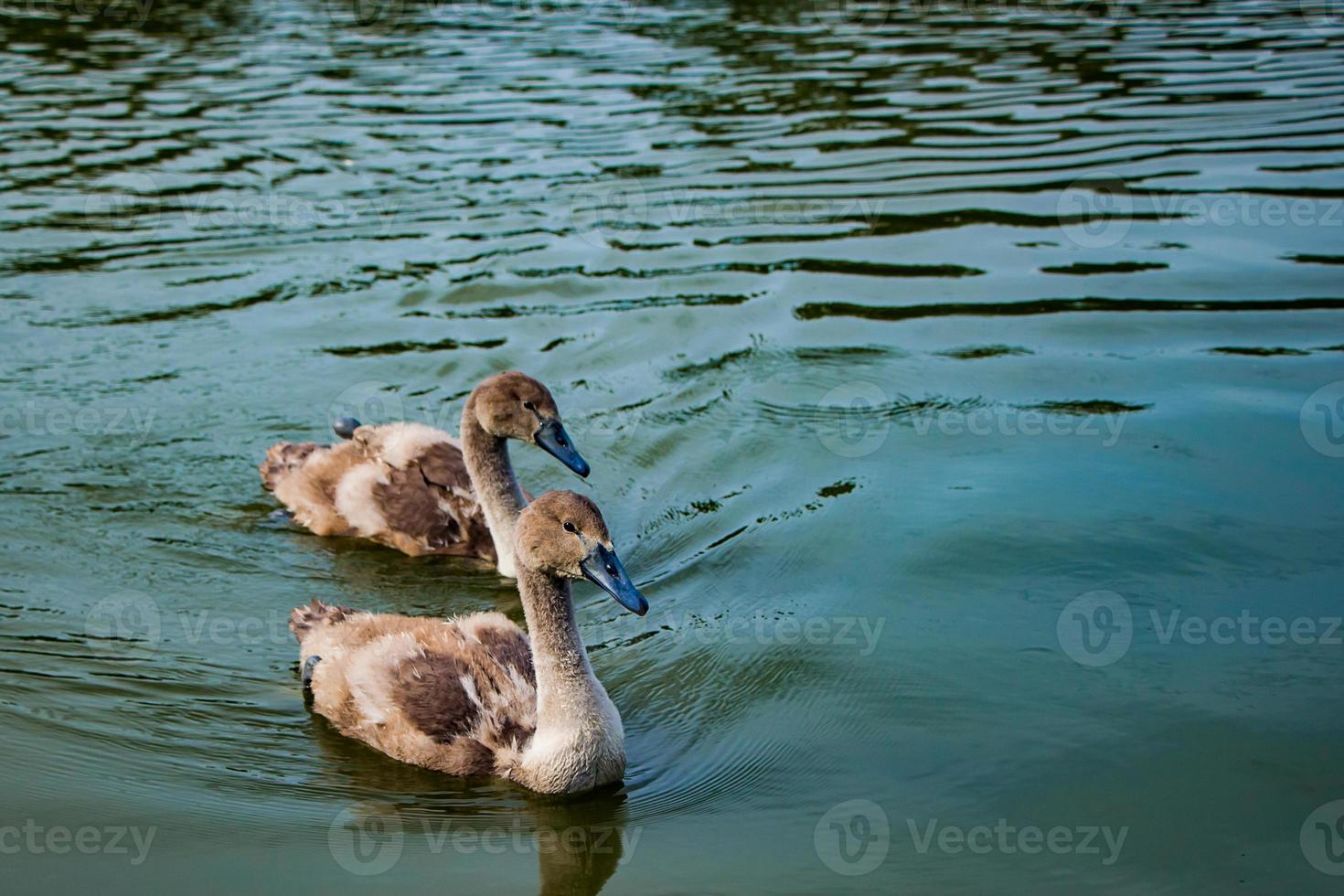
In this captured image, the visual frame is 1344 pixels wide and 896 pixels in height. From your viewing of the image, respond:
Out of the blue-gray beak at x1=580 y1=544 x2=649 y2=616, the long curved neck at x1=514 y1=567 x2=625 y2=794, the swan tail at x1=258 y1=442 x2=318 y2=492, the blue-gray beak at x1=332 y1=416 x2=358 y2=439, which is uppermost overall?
the blue-gray beak at x1=580 y1=544 x2=649 y2=616

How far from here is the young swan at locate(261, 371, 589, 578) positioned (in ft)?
25.9

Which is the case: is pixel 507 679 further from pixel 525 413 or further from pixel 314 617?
pixel 525 413

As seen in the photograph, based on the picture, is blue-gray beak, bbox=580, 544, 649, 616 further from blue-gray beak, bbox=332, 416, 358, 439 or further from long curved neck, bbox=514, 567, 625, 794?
blue-gray beak, bbox=332, 416, 358, 439

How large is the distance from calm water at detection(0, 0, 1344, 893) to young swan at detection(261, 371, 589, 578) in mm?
164

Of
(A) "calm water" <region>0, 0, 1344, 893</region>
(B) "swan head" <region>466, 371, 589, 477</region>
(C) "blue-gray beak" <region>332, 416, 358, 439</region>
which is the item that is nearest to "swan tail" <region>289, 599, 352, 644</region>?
(A) "calm water" <region>0, 0, 1344, 893</region>

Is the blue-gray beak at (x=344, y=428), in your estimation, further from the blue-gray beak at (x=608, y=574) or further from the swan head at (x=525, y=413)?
the blue-gray beak at (x=608, y=574)

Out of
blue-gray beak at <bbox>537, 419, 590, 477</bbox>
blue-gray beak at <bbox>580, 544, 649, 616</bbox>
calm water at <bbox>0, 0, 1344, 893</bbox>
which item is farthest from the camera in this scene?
blue-gray beak at <bbox>537, 419, 590, 477</bbox>

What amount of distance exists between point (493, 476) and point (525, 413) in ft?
1.46

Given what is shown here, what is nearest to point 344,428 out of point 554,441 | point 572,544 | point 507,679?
point 554,441

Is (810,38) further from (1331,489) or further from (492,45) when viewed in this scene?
(1331,489)

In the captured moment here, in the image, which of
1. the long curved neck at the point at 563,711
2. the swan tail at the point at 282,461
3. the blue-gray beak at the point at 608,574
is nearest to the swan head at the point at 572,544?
the blue-gray beak at the point at 608,574

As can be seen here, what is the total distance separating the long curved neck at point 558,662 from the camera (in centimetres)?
573

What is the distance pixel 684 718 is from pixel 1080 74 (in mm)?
13655

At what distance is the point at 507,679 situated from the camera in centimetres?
628
